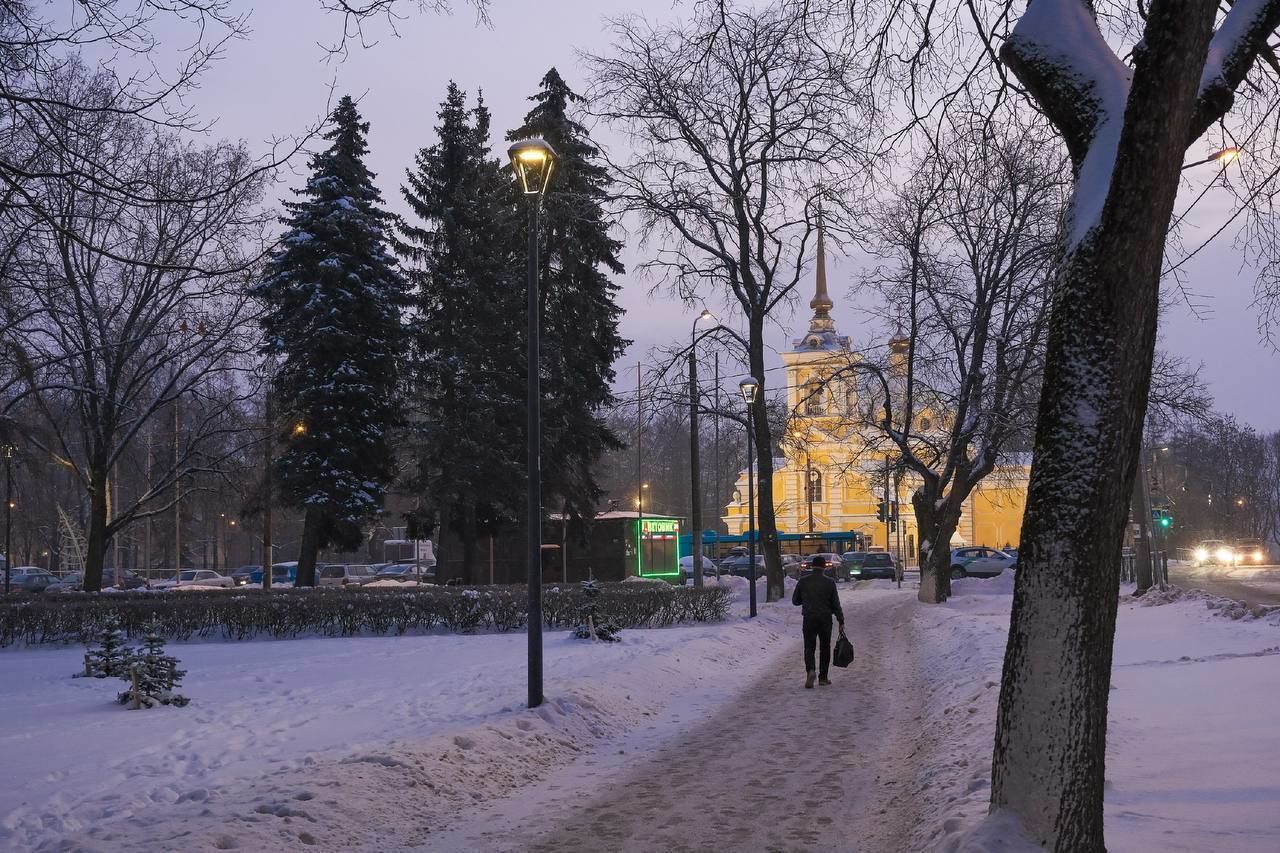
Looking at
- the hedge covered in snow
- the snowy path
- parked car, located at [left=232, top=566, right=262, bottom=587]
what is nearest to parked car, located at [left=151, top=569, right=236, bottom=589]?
parked car, located at [left=232, top=566, right=262, bottom=587]

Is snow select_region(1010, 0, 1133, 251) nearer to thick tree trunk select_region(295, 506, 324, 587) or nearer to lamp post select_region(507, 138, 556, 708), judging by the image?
lamp post select_region(507, 138, 556, 708)

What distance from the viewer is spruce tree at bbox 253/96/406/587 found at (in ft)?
120

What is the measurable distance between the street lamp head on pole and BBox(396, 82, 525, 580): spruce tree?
26.1 meters

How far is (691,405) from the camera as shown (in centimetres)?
3081

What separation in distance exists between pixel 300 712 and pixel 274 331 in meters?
27.3

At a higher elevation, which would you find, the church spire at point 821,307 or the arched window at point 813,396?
the church spire at point 821,307

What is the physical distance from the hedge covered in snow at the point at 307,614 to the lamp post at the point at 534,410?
10.1m

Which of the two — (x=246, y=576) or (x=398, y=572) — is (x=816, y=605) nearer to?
(x=398, y=572)

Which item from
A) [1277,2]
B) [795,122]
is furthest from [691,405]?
[1277,2]

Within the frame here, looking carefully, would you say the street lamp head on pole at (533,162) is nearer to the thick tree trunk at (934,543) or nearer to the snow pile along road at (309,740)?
the snow pile along road at (309,740)

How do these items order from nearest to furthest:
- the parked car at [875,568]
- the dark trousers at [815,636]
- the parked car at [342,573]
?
the dark trousers at [815,636]
the parked car at [875,568]
the parked car at [342,573]

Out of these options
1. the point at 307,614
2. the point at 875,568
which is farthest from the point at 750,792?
the point at 875,568

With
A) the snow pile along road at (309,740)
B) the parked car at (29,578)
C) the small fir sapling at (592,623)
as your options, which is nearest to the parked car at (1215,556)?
the small fir sapling at (592,623)

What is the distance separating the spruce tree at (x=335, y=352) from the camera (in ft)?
120
